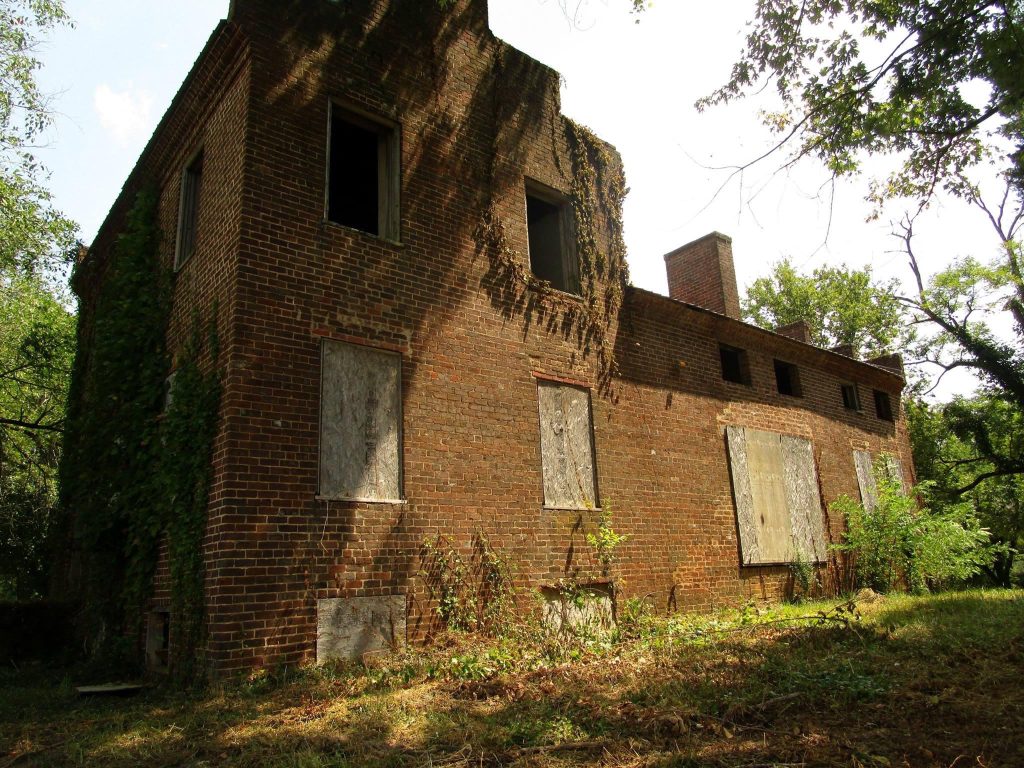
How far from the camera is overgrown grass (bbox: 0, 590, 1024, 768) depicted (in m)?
4.70

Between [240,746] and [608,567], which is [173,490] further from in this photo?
[608,567]

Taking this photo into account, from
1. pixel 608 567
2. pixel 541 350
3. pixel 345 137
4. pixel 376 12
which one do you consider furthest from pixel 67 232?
pixel 608 567

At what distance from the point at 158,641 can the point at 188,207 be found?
19.5 feet

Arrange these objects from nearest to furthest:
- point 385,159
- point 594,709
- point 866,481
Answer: point 594,709 < point 385,159 < point 866,481

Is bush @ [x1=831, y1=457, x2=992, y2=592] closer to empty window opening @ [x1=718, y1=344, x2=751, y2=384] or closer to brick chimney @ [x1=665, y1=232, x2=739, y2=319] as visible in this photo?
empty window opening @ [x1=718, y1=344, x2=751, y2=384]

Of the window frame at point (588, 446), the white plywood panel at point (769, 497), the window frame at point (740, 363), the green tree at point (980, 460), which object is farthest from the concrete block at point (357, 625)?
the green tree at point (980, 460)

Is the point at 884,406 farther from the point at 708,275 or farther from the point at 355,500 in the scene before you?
the point at 355,500

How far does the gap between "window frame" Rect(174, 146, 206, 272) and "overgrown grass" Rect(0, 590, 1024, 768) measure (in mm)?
→ 5783

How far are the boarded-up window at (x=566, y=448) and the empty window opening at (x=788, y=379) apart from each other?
683 cm

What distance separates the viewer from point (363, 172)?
12.6 m

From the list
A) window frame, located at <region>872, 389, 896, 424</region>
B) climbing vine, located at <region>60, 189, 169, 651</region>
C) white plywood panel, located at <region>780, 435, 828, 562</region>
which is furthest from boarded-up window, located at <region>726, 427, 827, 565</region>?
climbing vine, located at <region>60, 189, 169, 651</region>

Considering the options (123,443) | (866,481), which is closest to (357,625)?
(123,443)

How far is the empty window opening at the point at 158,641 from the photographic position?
27.6ft

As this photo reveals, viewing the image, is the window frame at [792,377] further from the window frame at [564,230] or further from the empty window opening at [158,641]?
the empty window opening at [158,641]
